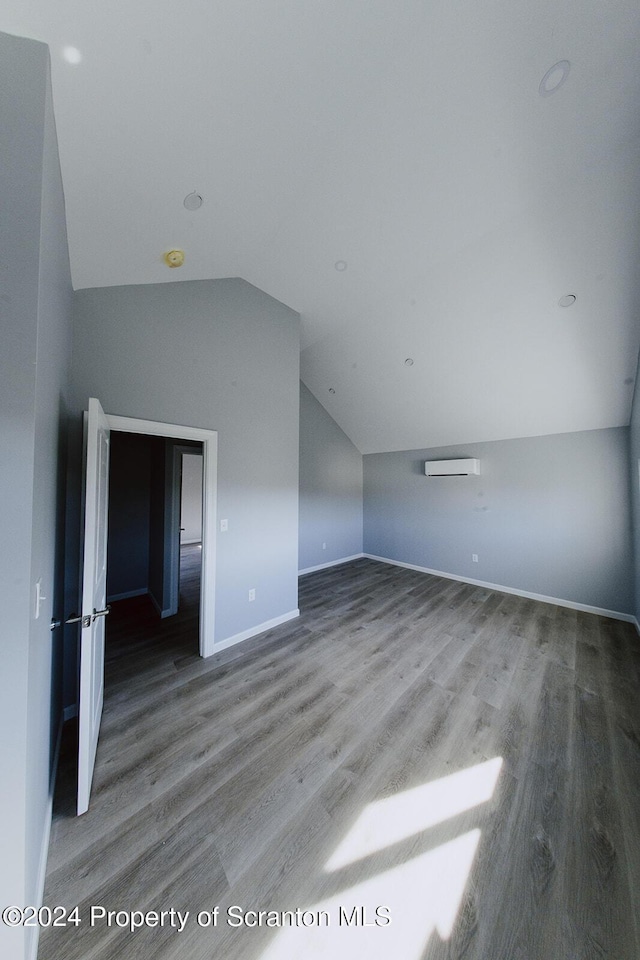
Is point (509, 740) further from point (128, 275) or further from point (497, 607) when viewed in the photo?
point (128, 275)

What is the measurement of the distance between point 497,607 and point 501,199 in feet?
13.1

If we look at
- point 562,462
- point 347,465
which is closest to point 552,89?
point 562,462

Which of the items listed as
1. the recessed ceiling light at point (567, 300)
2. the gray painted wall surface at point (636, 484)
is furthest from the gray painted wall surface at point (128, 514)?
the gray painted wall surface at point (636, 484)

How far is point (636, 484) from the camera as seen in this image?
9.96ft

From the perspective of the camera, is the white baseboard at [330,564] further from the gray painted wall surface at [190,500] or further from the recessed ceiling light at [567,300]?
the recessed ceiling light at [567,300]

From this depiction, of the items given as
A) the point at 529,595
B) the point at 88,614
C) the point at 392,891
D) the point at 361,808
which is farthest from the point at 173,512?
the point at 529,595

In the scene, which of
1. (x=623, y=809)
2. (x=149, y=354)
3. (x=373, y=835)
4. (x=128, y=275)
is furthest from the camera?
(x=149, y=354)

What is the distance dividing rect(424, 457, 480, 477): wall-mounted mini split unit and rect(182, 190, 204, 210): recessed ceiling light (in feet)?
13.5

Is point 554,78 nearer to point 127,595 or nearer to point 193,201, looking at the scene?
point 193,201

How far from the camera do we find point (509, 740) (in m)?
1.74

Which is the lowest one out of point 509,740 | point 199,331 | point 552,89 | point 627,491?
point 509,740

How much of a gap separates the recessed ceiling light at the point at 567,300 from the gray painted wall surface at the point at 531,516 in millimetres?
1807

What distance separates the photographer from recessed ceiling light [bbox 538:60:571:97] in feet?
4.55

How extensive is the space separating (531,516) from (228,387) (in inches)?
163
